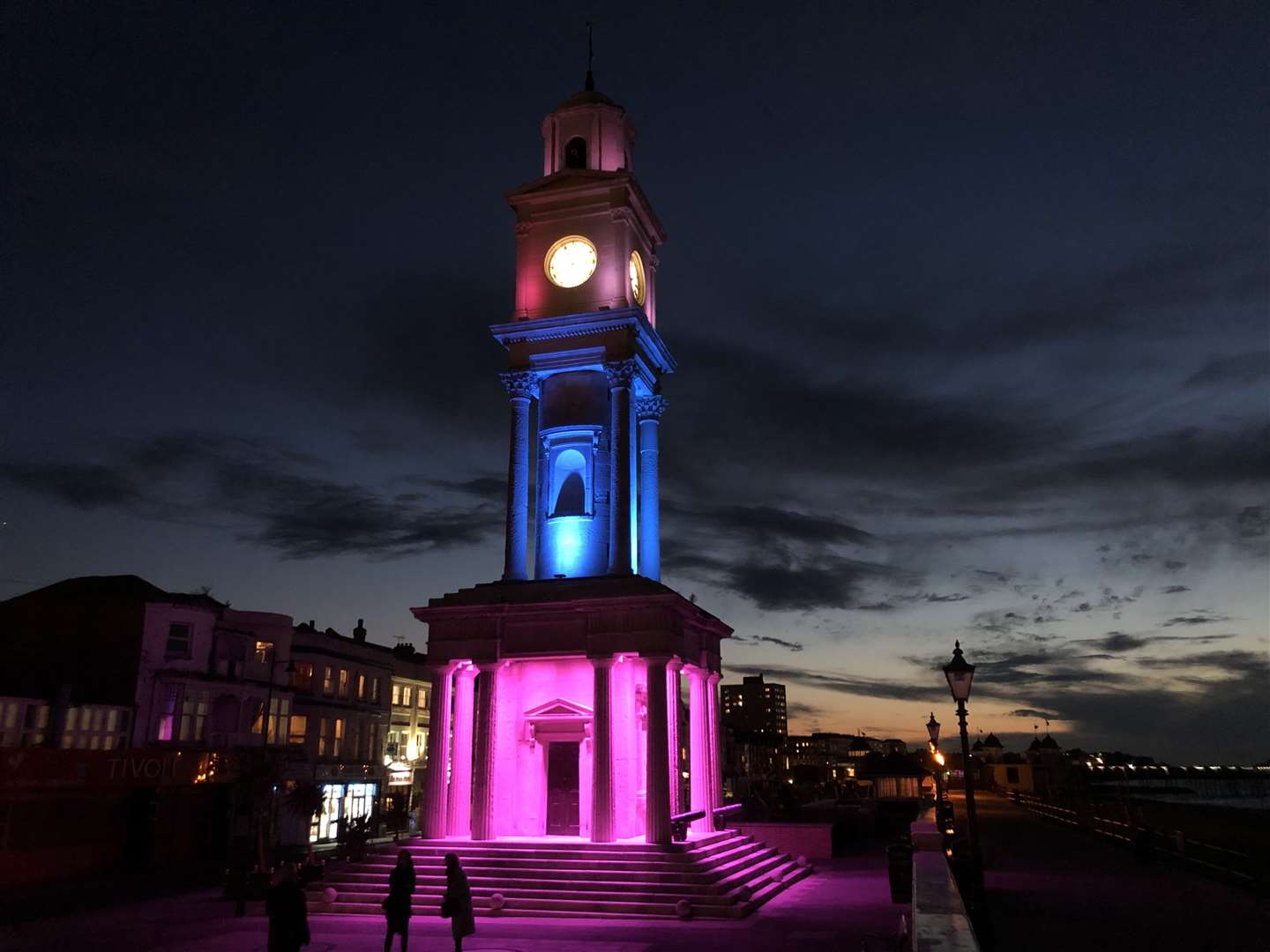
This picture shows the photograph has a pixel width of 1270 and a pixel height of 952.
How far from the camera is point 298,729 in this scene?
2073 inches

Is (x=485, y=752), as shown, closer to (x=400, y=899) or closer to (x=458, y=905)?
(x=400, y=899)

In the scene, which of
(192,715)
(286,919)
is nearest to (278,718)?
(192,715)

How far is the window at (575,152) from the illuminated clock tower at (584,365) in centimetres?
5

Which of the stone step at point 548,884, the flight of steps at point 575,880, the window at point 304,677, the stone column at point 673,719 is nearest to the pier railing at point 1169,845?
the flight of steps at point 575,880

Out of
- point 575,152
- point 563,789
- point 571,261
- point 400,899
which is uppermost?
point 575,152

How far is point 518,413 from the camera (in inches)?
1366

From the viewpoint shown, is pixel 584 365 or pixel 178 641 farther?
pixel 178 641

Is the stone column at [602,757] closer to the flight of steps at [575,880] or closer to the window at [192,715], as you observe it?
the flight of steps at [575,880]

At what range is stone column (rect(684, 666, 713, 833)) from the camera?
32812 millimetres

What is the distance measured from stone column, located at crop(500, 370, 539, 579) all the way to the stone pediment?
433 cm

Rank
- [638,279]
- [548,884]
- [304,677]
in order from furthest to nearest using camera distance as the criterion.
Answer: [304,677] < [638,279] < [548,884]

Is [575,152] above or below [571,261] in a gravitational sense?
above

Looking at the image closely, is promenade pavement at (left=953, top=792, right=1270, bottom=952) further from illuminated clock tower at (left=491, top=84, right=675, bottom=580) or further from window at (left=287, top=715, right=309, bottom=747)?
window at (left=287, top=715, right=309, bottom=747)

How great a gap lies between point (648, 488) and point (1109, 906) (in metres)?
19.4
